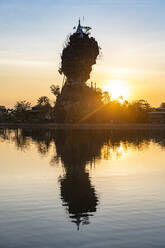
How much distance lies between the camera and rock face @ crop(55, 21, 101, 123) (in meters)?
103

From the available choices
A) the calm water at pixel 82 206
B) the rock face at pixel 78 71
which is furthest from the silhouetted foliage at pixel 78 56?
the calm water at pixel 82 206

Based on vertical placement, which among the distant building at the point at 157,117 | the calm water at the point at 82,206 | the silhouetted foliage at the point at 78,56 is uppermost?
the silhouetted foliage at the point at 78,56

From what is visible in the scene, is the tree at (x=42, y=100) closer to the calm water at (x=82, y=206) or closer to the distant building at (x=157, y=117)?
the distant building at (x=157, y=117)

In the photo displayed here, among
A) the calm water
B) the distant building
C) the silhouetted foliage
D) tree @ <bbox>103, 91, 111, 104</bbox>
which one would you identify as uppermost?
the silhouetted foliage

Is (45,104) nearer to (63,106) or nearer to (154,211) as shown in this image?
(63,106)

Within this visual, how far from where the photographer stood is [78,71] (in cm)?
10581

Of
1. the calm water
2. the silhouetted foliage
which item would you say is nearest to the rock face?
the silhouetted foliage

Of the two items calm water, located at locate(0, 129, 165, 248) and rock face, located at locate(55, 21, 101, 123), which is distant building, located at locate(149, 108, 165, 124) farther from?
calm water, located at locate(0, 129, 165, 248)

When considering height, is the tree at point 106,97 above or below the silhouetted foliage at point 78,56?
below

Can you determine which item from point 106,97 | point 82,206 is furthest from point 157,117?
point 82,206

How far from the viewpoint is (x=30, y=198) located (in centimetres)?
1548

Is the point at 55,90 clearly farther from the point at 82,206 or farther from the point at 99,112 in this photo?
the point at 82,206

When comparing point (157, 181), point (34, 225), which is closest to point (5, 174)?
point (157, 181)

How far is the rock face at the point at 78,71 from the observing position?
4050 inches
